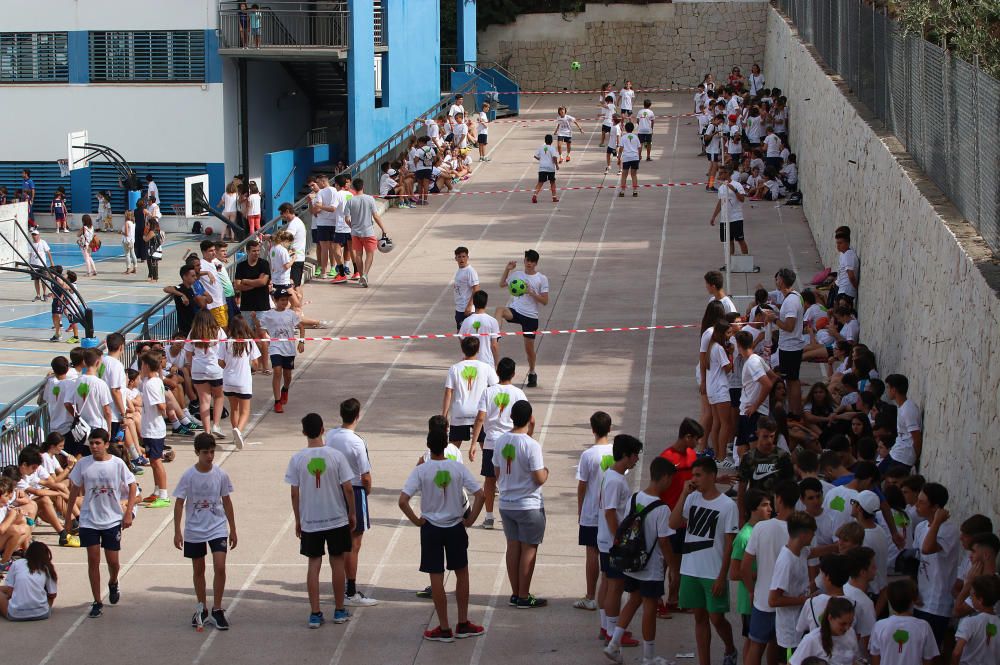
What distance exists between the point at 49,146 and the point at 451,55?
50.6 feet

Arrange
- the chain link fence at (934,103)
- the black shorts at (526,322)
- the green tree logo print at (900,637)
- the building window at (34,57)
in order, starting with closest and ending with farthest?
the green tree logo print at (900,637) < the chain link fence at (934,103) < the black shorts at (526,322) < the building window at (34,57)

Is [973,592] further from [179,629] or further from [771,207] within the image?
[771,207]

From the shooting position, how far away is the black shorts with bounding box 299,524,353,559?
410 inches

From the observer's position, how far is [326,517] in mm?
10336

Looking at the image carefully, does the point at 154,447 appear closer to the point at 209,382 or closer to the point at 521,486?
the point at 209,382

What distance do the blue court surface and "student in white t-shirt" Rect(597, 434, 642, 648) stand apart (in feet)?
60.7

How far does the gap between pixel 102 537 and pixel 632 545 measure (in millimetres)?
4331

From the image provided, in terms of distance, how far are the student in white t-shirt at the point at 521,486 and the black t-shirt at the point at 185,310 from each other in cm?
764

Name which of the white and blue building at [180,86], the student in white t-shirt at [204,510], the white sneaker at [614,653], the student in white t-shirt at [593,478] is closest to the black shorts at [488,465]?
the student in white t-shirt at [593,478]

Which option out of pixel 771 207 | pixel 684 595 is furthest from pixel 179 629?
pixel 771 207

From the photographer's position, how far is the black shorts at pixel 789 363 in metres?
15.2

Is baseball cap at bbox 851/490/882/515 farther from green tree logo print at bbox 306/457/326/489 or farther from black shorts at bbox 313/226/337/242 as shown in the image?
black shorts at bbox 313/226/337/242

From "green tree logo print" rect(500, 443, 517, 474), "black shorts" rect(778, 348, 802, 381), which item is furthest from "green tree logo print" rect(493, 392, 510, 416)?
"black shorts" rect(778, 348, 802, 381)

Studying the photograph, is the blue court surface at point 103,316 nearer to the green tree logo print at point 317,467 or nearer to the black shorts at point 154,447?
→ the black shorts at point 154,447
